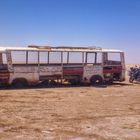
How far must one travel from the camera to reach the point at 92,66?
969 inches

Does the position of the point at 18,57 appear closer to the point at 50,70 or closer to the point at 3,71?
the point at 3,71

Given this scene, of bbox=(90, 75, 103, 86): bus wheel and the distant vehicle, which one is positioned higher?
the distant vehicle

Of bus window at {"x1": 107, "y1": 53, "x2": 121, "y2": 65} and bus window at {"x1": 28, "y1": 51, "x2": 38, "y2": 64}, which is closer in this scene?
bus window at {"x1": 28, "y1": 51, "x2": 38, "y2": 64}

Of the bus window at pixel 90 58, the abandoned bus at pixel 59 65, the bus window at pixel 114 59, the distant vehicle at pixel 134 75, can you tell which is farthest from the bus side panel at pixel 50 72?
the distant vehicle at pixel 134 75

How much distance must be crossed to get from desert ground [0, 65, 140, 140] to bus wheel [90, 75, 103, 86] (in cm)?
369

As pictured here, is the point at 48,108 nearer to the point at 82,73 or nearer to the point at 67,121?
the point at 67,121

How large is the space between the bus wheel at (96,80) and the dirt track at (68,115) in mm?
3898

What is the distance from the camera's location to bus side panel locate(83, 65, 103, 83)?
24.3 meters

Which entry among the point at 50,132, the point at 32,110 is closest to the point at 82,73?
the point at 32,110

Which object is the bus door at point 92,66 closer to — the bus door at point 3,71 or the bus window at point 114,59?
the bus window at point 114,59

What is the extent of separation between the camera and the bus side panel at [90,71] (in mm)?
24344

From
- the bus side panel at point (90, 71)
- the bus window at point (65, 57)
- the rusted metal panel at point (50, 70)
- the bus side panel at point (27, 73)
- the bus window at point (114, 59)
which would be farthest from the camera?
the bus window at point (114, 59)

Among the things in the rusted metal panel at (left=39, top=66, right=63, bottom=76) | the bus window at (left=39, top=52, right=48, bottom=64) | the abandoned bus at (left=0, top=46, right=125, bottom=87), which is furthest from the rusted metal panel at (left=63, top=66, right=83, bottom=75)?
the bus window at (left=39, top=52, right=48, bottom=64)

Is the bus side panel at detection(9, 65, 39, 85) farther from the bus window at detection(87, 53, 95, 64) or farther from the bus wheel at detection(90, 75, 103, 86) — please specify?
the bus wheel at detection(90, 75, 103, 86)
